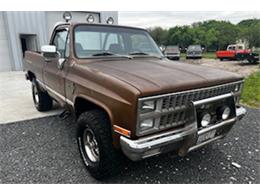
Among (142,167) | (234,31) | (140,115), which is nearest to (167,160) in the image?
(142,167)

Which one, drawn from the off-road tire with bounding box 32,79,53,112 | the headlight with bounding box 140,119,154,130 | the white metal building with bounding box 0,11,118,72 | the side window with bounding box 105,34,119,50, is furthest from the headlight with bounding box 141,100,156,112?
the white metal building with bounding box 0,11,118,72

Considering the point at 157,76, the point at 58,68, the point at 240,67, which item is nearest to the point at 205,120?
the point at 157,76

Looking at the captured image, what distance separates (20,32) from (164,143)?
13.8 meters

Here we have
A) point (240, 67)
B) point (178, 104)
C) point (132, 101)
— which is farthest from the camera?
point (240, 67)

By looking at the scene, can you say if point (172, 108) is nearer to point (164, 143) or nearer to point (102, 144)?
point (164, 143)

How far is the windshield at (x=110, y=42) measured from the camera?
129 inches

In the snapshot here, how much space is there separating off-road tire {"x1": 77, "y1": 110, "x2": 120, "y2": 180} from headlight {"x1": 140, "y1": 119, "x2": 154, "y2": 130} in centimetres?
49

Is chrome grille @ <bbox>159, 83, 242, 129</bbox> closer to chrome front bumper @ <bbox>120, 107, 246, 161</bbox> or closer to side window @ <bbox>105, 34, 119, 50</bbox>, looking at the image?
chrome front bumper @ <bbox>120, 107, 246, 161</bbox>

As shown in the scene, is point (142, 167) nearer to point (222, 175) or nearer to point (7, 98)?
point (222, 175)

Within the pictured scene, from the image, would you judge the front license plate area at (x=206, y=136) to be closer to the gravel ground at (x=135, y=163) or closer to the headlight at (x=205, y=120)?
the headlight at (x=205, y=120)

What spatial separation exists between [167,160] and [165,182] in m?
0.48

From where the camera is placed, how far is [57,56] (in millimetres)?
3656

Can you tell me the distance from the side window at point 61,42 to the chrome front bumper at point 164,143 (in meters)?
1.99

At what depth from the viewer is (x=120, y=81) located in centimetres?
223
